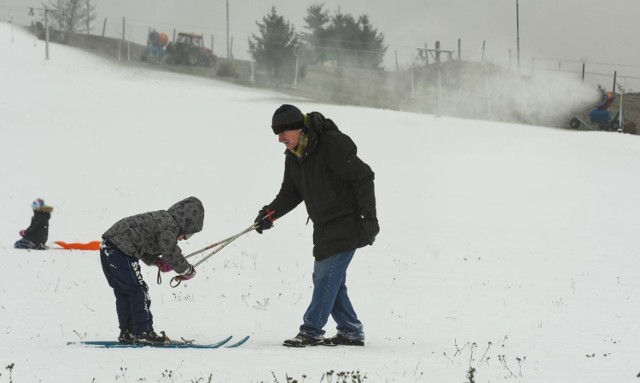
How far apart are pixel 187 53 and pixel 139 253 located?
50181 millimetres

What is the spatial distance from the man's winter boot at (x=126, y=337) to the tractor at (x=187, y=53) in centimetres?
5016

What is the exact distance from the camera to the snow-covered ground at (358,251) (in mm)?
6656

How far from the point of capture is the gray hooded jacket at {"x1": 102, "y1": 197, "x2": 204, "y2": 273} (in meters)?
7.11

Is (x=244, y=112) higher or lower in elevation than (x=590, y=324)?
higher

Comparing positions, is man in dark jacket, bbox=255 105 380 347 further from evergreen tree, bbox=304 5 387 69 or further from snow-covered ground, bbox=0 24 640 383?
evergreen tree, bbox=304 5 387 69

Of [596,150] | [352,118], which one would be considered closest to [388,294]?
[596,150]

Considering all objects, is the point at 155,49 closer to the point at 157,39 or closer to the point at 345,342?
the point at 157,39

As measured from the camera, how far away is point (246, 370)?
6.02 metres

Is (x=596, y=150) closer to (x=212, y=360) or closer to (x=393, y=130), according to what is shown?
(x=393, y=130)

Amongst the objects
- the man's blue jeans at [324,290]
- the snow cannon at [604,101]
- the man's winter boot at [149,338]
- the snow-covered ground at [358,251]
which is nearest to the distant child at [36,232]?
the snow-covered ground at [358,251]

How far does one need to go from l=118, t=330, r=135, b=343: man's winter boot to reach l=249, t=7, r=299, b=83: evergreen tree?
5140 centimetres

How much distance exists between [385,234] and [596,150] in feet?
51.6

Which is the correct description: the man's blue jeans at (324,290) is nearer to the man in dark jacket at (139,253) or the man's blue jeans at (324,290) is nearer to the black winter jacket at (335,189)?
the black winter jacket at (335,189)

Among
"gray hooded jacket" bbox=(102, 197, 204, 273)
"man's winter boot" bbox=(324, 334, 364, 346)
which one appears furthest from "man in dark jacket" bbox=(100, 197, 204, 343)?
"man's winter boot" bbox=(324, 334, 364, 346)
